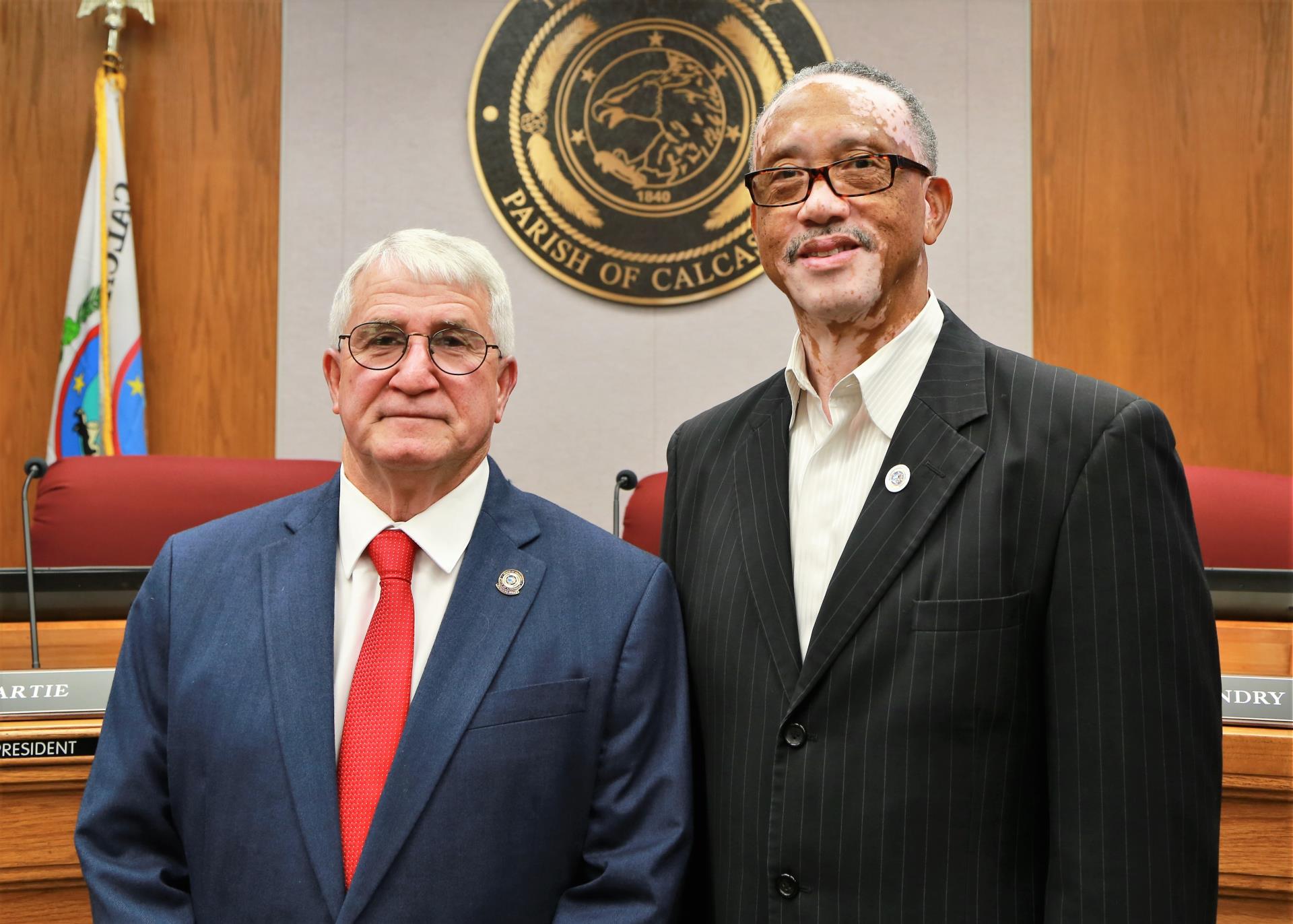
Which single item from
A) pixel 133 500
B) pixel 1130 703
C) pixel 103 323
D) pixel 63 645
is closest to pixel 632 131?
pixel 103 323

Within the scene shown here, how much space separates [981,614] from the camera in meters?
1.25

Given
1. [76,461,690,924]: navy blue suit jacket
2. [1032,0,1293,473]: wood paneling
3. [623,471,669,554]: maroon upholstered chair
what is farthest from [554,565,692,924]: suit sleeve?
[1032,0,1293,473]: wood paneling

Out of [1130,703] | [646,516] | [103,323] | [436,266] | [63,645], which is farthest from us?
[103,323]

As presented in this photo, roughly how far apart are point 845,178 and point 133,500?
2.22 meters

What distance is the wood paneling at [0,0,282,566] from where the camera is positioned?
13.8 feet

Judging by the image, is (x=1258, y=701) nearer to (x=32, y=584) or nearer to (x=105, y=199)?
(x=32, y=584)

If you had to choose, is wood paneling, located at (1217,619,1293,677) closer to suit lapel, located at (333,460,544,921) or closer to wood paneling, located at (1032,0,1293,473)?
suit lapel, located at (333,460,544,921)

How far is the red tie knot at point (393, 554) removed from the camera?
1473mm

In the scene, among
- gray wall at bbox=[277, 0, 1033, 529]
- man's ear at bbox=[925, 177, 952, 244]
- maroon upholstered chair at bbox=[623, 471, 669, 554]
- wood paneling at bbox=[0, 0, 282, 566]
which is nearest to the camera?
man's ear at bbox=[925, 177, 952, 244]

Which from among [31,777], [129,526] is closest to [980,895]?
[31,777]

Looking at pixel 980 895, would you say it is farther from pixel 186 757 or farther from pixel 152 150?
pixel 152 150

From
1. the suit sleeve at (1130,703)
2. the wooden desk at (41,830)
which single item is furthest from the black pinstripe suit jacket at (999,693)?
the wooden desk at (41,830)

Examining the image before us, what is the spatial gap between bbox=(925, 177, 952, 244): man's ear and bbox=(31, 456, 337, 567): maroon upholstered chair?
2056 millimetres

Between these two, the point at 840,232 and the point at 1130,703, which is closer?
the point at 1130,703
